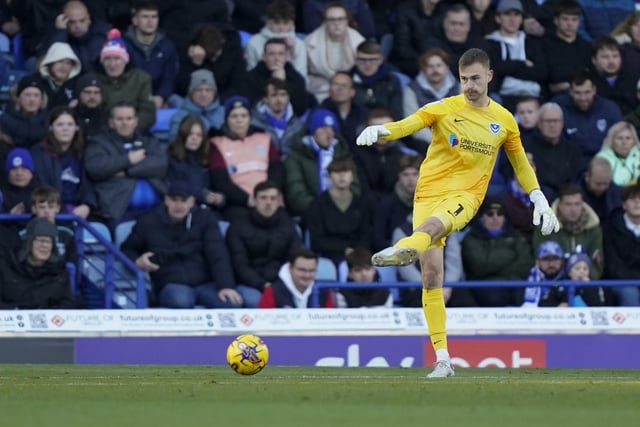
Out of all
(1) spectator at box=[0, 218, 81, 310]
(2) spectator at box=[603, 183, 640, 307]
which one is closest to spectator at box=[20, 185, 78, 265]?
(1) spectator at box=[0, 218, 81, 310]

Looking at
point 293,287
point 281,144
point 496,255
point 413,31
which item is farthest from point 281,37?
point 496,255

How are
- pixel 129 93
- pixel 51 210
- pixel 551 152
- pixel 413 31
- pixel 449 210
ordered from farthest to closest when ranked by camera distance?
1. pixel 413 31
2. pixel 551 152
3. pixel 129 93
4. pixel 51 210
5. pixel 449 210

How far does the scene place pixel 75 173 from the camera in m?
19.2

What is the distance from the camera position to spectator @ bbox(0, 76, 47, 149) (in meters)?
19.4

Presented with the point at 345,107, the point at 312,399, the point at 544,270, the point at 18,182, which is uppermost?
the point at 345,107

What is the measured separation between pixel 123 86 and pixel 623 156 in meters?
6.51

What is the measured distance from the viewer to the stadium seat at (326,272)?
19359 millimetres

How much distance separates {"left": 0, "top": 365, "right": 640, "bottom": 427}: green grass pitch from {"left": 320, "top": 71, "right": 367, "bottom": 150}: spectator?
6.87 m

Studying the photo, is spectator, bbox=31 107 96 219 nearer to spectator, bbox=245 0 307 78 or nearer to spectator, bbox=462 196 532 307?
spectator, bbox=245 0 307 78

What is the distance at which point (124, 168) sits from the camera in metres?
19.4

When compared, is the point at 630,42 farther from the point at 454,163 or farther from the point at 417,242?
the point at 417,242

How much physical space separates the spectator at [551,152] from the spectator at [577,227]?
1003 millimetres

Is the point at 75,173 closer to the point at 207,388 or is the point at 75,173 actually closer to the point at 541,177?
the point at 541,177

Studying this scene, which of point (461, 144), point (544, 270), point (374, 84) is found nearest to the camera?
point (461, 144)
